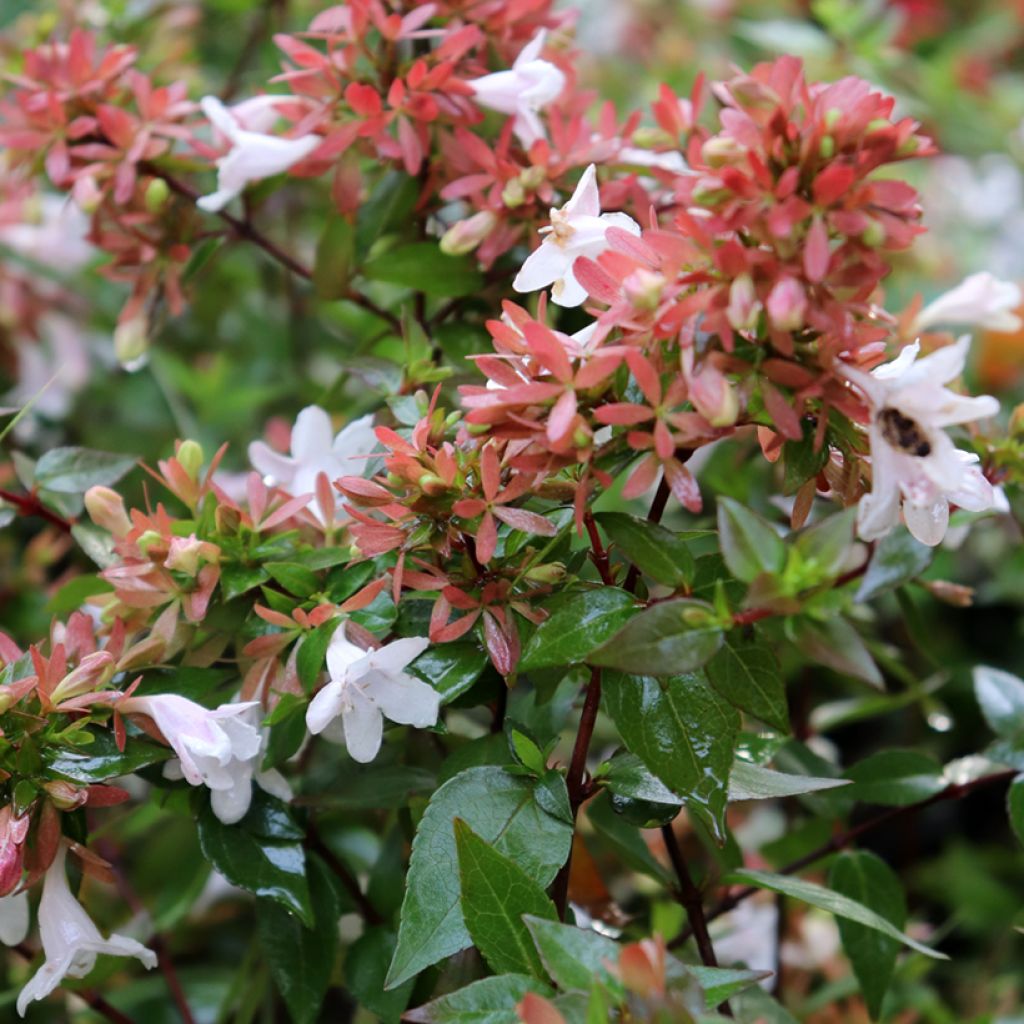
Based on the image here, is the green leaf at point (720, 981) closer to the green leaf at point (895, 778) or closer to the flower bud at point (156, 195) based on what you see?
the green leaf at point (895, 778)

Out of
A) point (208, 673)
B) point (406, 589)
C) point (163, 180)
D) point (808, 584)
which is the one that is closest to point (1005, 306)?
point (808, 584)

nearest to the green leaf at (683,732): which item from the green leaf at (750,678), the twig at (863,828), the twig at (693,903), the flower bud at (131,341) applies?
the green leaf at (750,678)

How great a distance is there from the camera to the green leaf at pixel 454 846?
1.75 feet

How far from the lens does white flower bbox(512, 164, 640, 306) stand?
580 mm

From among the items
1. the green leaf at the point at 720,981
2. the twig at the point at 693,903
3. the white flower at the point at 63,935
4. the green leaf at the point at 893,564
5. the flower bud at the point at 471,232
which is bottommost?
the twig at the point at 693,903

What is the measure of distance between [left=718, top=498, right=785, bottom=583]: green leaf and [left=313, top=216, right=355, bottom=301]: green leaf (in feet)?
1.37

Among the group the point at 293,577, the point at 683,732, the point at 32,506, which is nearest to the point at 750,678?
the point at 683,732

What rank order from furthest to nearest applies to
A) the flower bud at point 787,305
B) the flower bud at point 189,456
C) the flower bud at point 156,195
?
the flower bud at point 156,195 → the flower bud at point 189,456 → the flower bud at point 787,305

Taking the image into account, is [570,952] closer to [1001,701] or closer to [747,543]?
[747,543]

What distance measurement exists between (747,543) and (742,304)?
0.33 feet

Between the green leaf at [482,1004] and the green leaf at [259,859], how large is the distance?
150 mm

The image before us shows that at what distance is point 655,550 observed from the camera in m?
0.54

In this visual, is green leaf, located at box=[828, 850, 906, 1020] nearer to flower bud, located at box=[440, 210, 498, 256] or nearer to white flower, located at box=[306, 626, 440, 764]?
white flower, located at box=[306, 626, 440, 764]

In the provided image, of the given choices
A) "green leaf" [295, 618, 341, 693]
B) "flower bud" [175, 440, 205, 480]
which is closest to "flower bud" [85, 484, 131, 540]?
"flower bud" [175, 440, 205, 480]
